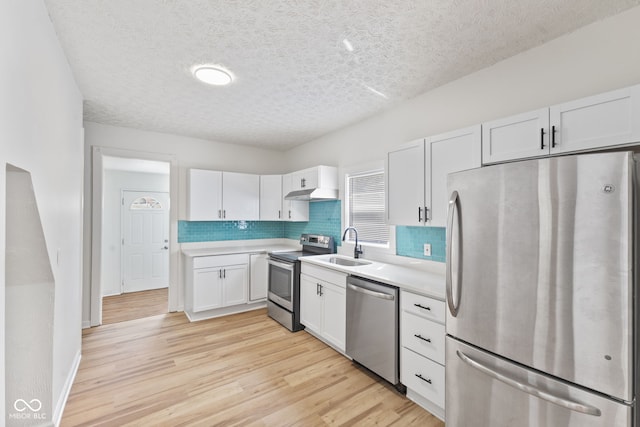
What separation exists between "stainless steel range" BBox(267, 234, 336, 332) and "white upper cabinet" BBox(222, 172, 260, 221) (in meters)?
0.90

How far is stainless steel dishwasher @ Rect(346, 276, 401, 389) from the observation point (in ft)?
7.62

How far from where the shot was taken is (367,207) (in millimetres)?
3553

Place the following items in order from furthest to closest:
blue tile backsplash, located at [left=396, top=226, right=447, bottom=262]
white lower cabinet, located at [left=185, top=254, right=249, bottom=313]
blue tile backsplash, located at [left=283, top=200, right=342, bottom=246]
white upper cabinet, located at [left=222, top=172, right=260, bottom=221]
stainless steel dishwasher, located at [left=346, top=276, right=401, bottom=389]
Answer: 1. white upper cabinet, located at [left=222, top=172, right=260, bottom=221]
2. blue tile backsplash, located at [left=283, top=200, right=342, bottom=246]
3. white lower cabinet, located at [left=185, top=254, right=249, bottom=313]
4. blue tile backsplash, located at [left=396, top=226, right=447, bottom=262]
5. stainless steel dishwasher, located at [left=346, top=276, right=401, bottom=389]

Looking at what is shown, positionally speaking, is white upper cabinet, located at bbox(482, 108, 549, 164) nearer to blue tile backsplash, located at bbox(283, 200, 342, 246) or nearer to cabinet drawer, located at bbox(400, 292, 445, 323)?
cabinet drawer, located at bbox(400, 292, 445, 323)

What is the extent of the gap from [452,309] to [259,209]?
11.4ft

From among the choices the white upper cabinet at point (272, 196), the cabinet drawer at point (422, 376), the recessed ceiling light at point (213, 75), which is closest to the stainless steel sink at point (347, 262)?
the cabinet drawer at point (422, 376)

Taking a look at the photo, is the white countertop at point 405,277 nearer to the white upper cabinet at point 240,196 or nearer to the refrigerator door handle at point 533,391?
the refrigerator door handle at point 533,391

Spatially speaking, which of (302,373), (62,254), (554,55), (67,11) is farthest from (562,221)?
(62,254)

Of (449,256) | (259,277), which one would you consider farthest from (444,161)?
(259,277)

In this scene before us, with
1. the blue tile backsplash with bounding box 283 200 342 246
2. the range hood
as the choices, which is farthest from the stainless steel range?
the range hood

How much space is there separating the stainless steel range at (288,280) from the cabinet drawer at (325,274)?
183 mm

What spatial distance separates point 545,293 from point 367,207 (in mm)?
2300

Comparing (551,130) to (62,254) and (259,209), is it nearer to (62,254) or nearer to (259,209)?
(62,254)

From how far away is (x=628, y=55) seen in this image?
1663 millimetres
